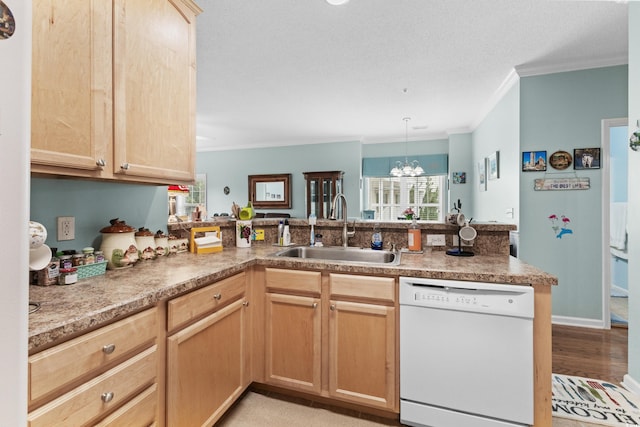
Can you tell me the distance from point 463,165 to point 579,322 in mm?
3340

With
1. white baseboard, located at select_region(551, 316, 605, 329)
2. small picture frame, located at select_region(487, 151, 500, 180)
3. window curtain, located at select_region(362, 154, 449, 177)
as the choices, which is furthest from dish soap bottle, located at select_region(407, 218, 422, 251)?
window curtain, located at select_region(362, 154, 449, 177)

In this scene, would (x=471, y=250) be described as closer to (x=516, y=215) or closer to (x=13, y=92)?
(x=516, y=215)

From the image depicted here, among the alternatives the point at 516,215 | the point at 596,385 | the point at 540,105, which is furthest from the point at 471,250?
the point at 540,105

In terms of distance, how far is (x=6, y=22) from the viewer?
569 millimetres

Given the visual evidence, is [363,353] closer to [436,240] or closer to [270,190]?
[436,240]

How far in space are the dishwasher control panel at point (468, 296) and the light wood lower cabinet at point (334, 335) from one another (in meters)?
0.11

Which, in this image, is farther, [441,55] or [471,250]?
[441,55]

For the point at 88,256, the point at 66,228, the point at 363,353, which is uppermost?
the point at 66,228

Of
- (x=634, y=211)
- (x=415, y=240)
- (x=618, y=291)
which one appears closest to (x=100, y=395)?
(x=415, y=240)

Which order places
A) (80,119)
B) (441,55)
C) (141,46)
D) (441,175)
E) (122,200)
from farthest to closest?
(441,175) → (441,55) → (122,200) → (141,46) → (80,119)

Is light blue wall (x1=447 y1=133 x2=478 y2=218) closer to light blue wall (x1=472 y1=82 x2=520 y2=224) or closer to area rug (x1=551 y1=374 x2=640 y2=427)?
light blue wall (x1=472 y1=82 x2=520 y2=224)

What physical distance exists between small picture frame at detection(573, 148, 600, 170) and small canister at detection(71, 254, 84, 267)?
4.06m

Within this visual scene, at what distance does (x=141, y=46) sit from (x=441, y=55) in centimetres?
254

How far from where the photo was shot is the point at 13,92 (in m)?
0.59
